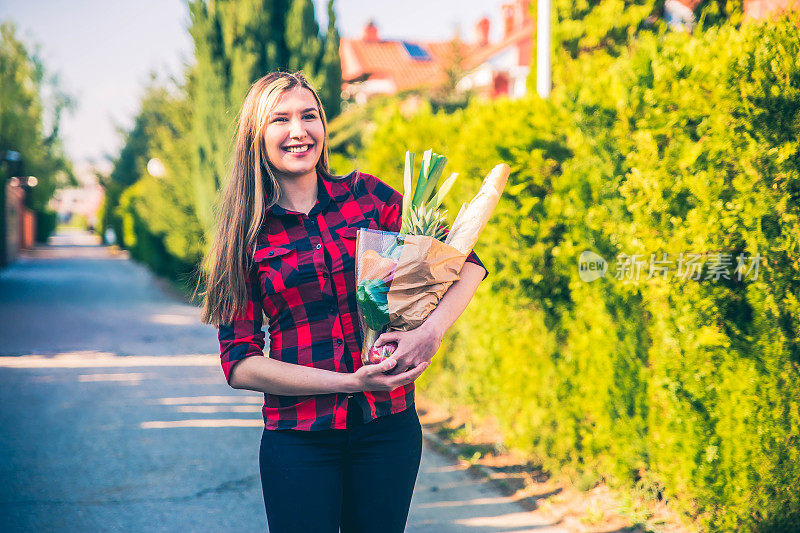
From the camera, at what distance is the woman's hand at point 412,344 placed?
187 cm

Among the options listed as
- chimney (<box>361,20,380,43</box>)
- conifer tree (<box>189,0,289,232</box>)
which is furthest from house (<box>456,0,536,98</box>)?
chimney (<box>361,20,380,43</box>)

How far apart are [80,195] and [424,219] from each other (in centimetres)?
13951

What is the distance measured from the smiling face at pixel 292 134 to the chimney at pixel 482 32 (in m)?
36.3

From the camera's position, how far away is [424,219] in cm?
199

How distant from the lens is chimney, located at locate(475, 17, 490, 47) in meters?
36.5

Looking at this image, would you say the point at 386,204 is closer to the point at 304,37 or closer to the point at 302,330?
the point at 302,330

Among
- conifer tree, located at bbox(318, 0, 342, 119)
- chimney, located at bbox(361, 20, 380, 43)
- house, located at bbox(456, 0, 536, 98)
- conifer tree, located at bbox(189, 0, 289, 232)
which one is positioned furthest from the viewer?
chimney, located at bbox(361, 20, 380, 43)

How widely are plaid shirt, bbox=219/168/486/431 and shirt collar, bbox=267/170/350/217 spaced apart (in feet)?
0.14

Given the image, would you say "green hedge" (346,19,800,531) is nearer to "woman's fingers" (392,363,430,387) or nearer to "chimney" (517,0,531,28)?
"woman's fingers" (392,363,430,387)

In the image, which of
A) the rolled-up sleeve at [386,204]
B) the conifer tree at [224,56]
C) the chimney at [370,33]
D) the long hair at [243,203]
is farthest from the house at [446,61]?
the long hair at [243,203]

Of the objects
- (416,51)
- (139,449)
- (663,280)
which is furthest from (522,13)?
(663,280)

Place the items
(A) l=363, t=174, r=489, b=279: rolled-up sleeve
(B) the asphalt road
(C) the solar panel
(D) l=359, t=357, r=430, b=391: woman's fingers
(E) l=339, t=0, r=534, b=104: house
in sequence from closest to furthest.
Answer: (D) l=359, t=357, r=430, b=391: woman's fingers, (A) l=363, t=174, r=489, b=279: rolled-up sleeve, (B) the asphalt road, (E) l=339, t=0, r=534, b=104: house, (C) the solar panel

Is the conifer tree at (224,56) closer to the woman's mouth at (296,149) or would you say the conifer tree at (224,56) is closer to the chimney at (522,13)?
the woman's mouth at (296,149)

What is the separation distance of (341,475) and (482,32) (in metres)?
37.5
